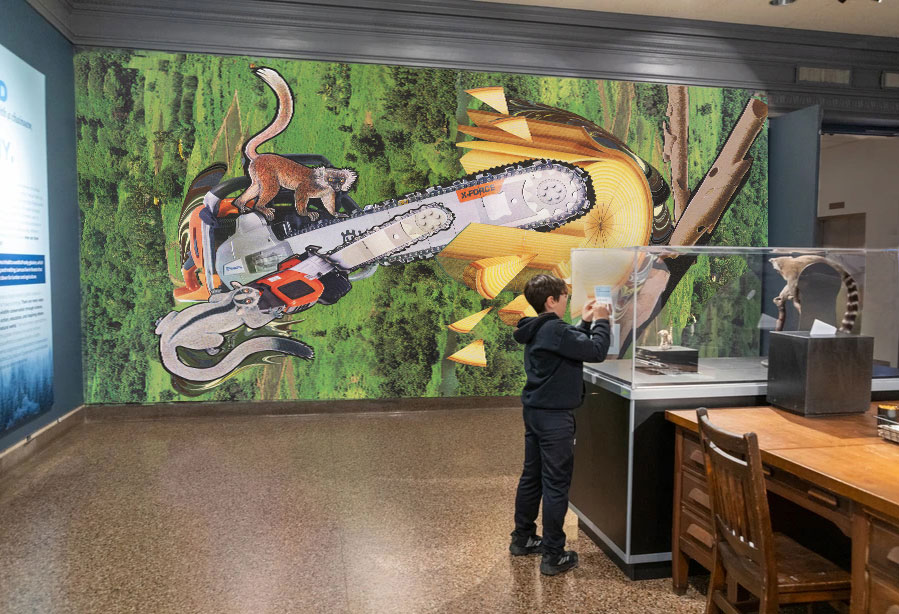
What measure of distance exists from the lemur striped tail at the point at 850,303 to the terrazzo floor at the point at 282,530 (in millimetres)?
1322

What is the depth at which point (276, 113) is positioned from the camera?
5.64 m

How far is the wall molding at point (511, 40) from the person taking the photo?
5453mm

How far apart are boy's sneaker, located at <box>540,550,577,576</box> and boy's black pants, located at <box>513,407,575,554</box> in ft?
0.08

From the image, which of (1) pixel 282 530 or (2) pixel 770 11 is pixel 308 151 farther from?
(2) pixel 770 11

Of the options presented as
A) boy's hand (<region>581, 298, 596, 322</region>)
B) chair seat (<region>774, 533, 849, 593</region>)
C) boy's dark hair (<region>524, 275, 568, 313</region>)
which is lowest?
chair seat (<region>774, 533, 849, 593</region>)

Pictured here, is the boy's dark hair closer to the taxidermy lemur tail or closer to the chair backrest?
the chair backrest

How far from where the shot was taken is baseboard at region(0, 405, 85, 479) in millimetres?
4145

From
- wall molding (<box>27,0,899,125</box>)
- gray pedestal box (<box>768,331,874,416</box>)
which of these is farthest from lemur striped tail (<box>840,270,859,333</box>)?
wall molding (<box>27,0,899,125</box>)

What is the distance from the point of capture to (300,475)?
4.16 m

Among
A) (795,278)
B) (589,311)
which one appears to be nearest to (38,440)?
(589,311)

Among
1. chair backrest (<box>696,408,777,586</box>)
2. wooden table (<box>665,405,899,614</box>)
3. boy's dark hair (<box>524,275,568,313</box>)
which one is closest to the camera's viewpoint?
wooden table (<box>665,405,899,614</box>)

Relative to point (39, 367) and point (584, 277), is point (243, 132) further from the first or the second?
point (584, 277)

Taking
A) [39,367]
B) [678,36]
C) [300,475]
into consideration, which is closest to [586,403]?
[300,475]

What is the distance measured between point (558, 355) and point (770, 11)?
16.6 ft
